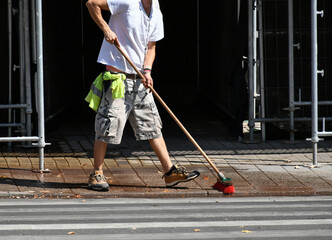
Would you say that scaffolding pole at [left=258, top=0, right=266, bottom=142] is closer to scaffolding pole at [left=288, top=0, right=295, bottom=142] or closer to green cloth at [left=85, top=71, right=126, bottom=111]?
scaffolding pole at [left=288, top=0, right=295, bottom=142]

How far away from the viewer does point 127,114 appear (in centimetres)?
777

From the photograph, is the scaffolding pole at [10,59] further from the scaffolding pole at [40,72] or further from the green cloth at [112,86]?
the green cloth at [112,86]

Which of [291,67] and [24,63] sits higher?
[24,63]

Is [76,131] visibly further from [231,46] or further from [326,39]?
[326,39]

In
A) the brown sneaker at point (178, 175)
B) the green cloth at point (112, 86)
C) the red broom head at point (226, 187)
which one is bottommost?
the red broom head at point (226, 187)

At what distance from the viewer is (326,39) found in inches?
418

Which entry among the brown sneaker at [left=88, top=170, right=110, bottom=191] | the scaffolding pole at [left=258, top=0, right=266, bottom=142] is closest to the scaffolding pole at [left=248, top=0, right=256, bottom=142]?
the scaffolding pole at [left=258, top=0, right=266, bottom=142]

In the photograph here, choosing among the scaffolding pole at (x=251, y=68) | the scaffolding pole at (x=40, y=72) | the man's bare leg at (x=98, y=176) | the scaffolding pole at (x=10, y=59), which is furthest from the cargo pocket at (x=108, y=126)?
the scaffolding pole at (x=251, y=68)

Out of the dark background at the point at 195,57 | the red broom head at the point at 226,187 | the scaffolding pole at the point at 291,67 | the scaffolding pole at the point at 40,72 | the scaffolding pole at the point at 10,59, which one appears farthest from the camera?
the dark background at the point at 195,57

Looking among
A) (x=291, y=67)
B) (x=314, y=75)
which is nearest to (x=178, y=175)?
(x=314, y=75)

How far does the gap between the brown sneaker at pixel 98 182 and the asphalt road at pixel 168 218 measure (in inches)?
11.9

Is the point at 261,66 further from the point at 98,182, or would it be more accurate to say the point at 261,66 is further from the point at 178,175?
the point at 98,182

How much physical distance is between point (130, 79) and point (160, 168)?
149 cm

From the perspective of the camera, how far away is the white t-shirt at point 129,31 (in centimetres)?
754
